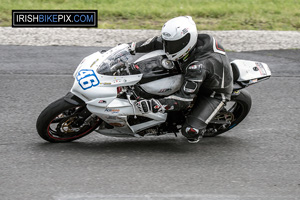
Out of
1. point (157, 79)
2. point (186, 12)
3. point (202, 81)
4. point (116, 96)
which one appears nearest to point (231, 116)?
point (202, 81)

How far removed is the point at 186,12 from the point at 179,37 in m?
7.83

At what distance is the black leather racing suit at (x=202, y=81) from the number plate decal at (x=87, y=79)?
663 mm

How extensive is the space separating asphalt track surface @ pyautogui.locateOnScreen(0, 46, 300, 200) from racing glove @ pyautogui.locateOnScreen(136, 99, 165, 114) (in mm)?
516

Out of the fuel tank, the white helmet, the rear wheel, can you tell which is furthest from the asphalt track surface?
the white helmet

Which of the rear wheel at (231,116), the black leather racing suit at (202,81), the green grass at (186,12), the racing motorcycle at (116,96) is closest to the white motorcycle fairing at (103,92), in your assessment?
the racing motorcycle at (116,96)

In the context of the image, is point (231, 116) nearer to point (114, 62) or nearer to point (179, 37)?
point (179, 37)

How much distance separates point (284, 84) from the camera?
879cm

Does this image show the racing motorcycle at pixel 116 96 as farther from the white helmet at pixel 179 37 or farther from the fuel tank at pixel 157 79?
the white helmet at pixel 179 37

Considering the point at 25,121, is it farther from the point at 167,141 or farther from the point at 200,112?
the point at 200,112

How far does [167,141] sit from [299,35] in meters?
6.16

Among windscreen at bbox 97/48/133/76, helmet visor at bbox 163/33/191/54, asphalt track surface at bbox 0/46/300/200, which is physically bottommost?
asphalt track surface at bbox 0/46/300/200

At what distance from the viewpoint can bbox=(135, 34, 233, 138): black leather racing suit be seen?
5.76 meters

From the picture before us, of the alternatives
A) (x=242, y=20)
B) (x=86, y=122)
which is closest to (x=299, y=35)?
(x=242, y=20)

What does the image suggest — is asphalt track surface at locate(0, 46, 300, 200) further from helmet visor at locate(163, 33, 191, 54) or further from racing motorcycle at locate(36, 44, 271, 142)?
helmet visor at locate(163, 33, 191, 54)
